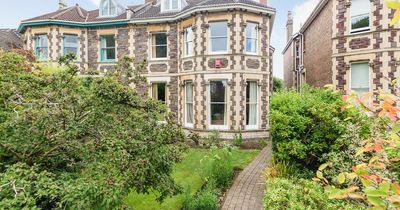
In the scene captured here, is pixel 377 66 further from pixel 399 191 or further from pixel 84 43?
pixel 84 43

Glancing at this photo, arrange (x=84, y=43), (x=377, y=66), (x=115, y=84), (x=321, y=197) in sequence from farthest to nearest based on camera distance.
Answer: (x=84, y=43), (x=377, y=66), (x=321, y=197), (x=115, y=84)

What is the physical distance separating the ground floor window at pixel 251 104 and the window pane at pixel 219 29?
137 inches

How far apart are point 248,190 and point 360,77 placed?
8730 millimetres

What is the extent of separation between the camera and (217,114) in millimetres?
16219

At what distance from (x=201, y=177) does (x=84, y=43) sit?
50.4 ft

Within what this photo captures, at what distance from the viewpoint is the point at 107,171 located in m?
3.87

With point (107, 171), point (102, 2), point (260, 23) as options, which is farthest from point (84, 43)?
point (107, 171)

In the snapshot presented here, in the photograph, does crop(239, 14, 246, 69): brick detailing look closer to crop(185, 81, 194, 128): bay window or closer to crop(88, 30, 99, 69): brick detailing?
crop(185, 81, 194, 128): bay window

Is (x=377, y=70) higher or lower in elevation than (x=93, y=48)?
lower

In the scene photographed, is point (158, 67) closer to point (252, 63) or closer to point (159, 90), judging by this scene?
point (159, 90)

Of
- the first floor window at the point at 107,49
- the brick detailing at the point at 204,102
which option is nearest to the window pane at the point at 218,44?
the brick detailing at the point at 204,102

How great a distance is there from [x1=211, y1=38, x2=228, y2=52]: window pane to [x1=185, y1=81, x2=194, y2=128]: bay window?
2849 mm

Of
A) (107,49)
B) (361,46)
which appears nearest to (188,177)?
(361,46)

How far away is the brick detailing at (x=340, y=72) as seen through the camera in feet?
43.1
